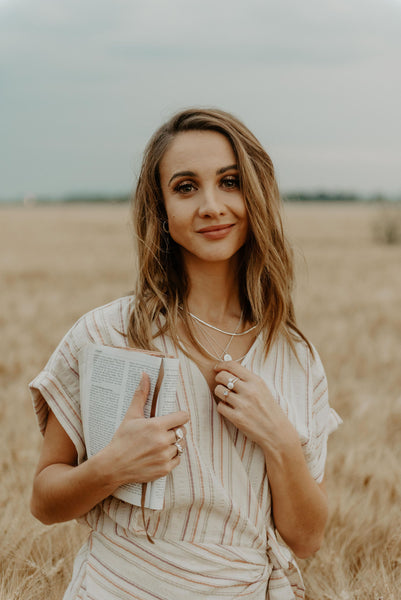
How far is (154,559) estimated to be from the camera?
162cm

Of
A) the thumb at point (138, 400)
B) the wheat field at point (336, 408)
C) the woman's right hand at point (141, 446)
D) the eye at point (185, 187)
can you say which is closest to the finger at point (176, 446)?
the woman's right hand at point (141, 446)

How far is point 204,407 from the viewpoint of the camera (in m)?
1.70

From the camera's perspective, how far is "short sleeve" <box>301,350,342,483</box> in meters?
1.86

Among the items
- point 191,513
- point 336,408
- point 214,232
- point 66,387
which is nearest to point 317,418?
point 191,513

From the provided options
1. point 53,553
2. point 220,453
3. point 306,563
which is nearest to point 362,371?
point 306,563

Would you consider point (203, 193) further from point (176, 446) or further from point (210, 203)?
point (176, 446)

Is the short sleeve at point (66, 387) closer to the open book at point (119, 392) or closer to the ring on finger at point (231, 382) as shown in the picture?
the open book at point (119, 392)

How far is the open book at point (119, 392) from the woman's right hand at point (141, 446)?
1.1 inches

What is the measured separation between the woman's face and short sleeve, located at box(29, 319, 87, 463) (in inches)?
15.2

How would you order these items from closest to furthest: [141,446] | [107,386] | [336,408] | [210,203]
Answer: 1. [141,446]
2. [107,386]
3. [210,203]
4. [336,408]

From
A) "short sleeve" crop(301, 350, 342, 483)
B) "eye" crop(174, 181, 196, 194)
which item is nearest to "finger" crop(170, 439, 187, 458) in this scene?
"short sleeve" crop(301, 350, 342, 483)

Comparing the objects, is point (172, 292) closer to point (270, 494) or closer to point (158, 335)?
point (158, 335)

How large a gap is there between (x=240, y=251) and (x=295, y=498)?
741 mm

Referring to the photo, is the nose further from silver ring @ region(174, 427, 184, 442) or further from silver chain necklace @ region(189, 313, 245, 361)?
silver ring @ region(174, 427, 184, 442)
